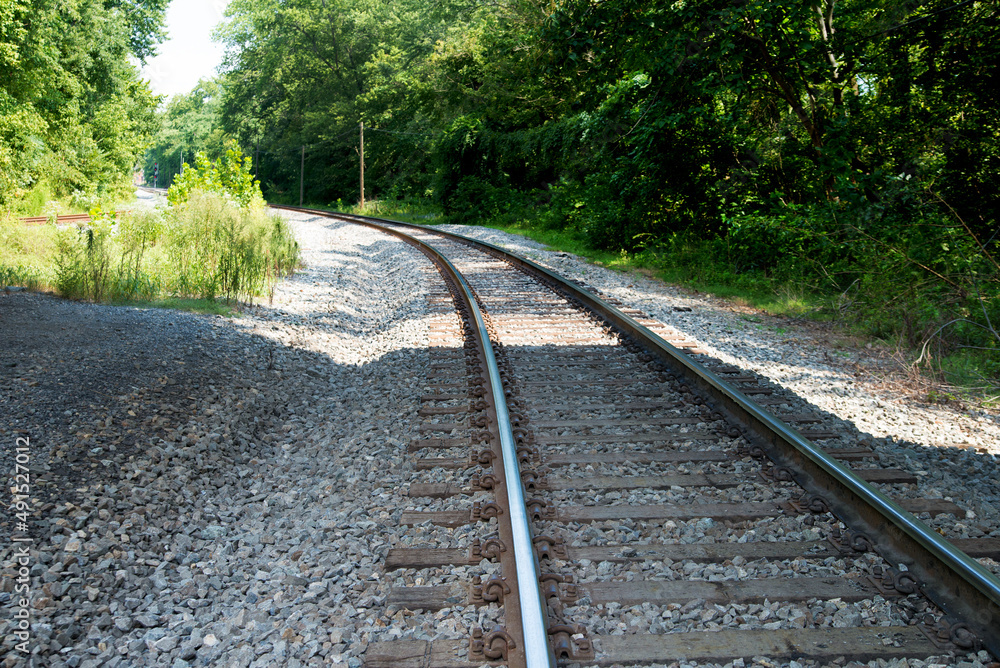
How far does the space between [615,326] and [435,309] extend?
2372 mm

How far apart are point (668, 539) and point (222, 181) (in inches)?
540

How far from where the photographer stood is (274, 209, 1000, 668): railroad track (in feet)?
7.65

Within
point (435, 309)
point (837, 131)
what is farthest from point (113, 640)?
point (837, 131)

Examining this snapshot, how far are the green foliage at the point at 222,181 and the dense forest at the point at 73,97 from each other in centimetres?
813

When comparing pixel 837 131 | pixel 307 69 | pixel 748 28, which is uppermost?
pixel 307 69

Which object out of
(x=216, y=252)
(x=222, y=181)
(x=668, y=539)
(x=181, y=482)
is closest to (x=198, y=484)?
(x=181, y=482)

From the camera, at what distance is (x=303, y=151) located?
50188mm

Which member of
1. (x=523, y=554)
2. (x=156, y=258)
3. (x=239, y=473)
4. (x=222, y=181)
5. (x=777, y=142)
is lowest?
(x=239, y=473)

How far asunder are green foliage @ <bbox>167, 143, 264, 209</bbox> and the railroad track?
9181 mm

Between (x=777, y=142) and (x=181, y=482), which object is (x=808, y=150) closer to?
(x=777, y=142)

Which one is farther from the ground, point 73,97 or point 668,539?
point 73,97

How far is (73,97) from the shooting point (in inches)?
1110

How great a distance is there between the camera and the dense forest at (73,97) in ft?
72.4

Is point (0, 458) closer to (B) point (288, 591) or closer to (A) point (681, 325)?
(B) point (288, 591)
